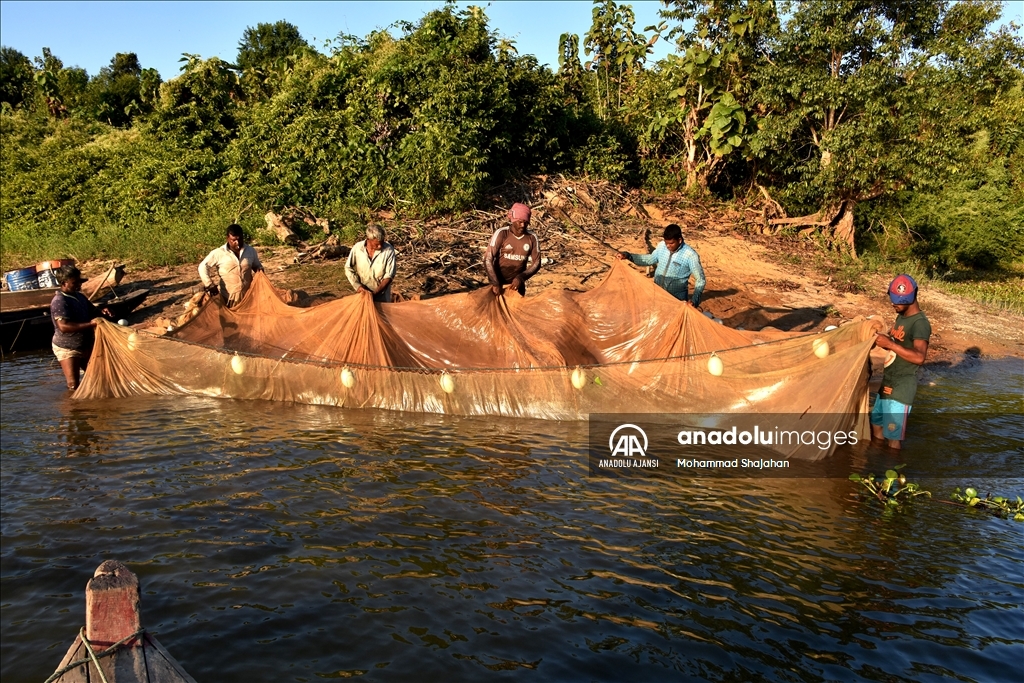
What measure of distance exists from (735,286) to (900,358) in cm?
545

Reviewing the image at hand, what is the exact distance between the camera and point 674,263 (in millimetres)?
8555

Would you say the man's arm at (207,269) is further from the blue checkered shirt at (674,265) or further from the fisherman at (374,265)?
the blue checkered shirt at (674,265)

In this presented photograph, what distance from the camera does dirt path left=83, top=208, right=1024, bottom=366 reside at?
11078mm

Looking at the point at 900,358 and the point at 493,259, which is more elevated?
the point at 493,259

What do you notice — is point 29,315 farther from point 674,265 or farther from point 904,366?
point 904,366

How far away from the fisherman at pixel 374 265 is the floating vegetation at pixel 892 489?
518cm

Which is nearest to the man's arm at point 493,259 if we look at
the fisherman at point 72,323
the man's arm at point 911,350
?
the man's arm at point 911,350

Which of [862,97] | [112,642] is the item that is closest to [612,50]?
[862,97]

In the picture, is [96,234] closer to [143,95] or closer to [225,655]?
[143,95]

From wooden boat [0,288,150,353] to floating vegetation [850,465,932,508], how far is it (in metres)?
9.95

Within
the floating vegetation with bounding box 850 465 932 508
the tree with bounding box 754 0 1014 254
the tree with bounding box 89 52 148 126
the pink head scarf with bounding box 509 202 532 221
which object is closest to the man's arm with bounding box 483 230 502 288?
the pink head scarf with bounding box 509 202 532 221

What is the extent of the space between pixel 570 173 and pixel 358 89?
4.57 m

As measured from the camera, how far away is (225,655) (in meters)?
4.20

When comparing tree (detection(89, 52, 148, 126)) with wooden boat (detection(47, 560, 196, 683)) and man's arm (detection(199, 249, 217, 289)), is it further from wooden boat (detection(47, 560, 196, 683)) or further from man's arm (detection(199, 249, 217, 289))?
wooden boat (detection(47, 560, 196, 683))
